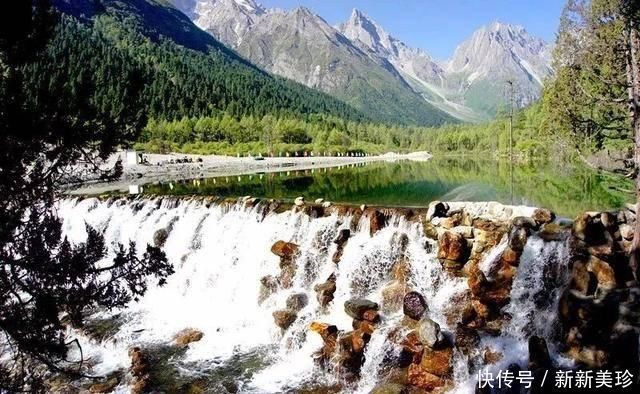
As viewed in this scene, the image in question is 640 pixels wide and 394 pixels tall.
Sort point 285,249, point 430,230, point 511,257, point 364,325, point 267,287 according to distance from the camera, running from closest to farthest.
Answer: point 364,325, point 511,257, point 430,230, point 267,287, point 285,249

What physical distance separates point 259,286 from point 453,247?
299 inches

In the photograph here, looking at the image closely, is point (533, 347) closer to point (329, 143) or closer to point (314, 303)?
point (314, 303)

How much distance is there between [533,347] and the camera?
11.8 meters

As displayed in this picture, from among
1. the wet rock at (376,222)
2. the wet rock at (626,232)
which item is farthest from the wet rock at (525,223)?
the wet rock at (376,222)

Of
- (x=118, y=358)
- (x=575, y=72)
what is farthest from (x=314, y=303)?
(x=575, y=72)

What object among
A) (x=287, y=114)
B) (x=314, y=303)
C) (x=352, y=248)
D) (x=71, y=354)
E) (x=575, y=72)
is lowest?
(x=71, y=354)

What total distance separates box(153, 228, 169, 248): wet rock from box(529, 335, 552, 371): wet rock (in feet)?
56.5

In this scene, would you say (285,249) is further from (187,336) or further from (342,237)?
(187,336)

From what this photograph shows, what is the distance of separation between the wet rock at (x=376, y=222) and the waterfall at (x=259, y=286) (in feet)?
0.72

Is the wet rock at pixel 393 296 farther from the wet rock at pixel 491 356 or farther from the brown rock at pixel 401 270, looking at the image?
the wet rock at pixel 491 356

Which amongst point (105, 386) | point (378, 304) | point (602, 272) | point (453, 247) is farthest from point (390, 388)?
point (105, 386)

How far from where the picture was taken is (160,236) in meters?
23.5

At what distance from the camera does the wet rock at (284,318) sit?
16.3m

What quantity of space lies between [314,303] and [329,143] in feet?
359
